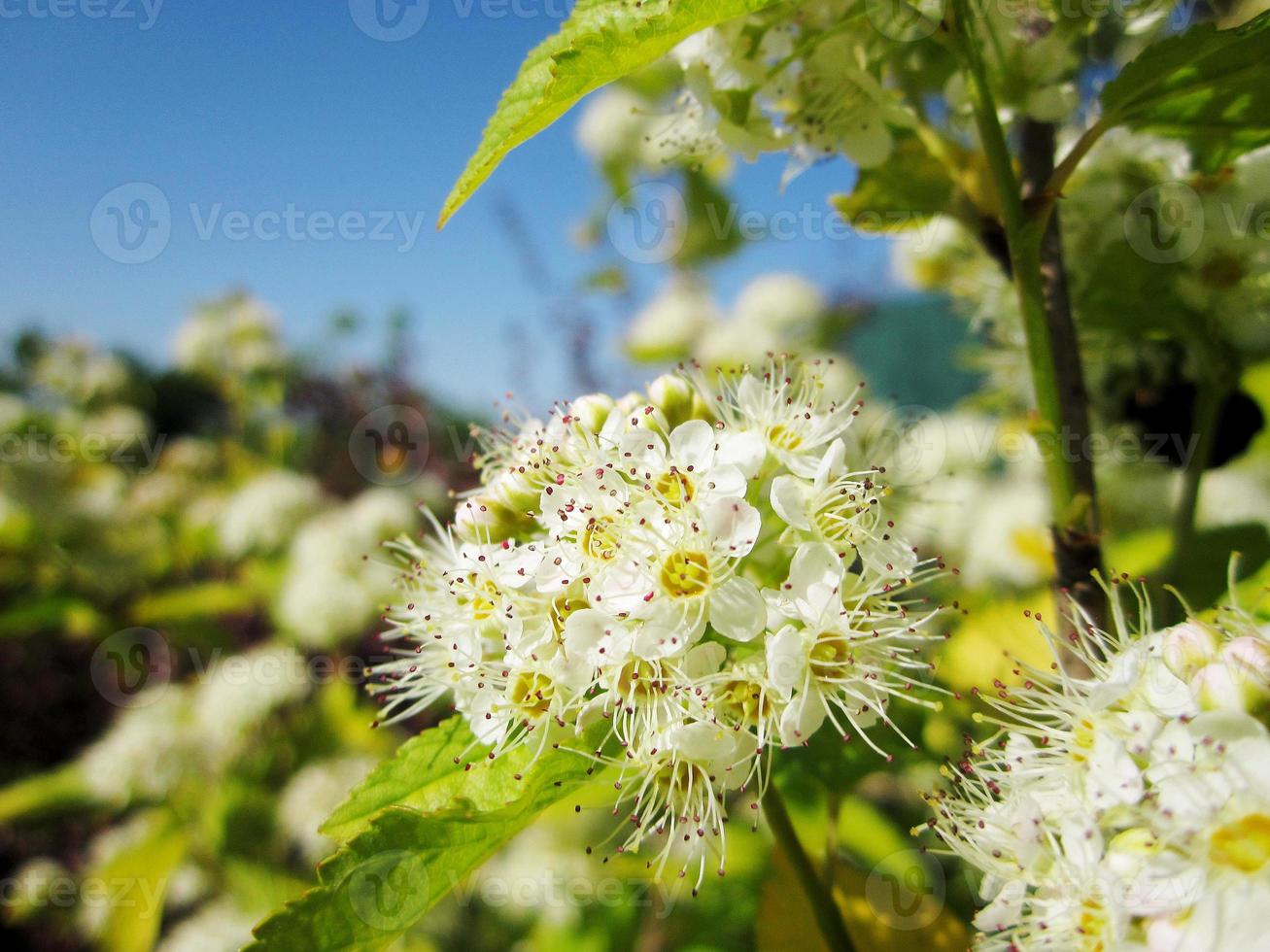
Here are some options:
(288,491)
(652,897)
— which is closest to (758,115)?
(652,897)

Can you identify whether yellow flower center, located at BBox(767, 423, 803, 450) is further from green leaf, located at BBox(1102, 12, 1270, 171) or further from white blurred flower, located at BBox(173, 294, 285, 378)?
white blurred flower, located at BBox(173, 294, 285, 378)

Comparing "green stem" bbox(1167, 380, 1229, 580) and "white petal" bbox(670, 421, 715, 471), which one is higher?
"white petal" bbox(670, 421, 715, 471)

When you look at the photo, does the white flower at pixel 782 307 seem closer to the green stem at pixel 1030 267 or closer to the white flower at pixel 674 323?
the white flower at pixel 674 323
